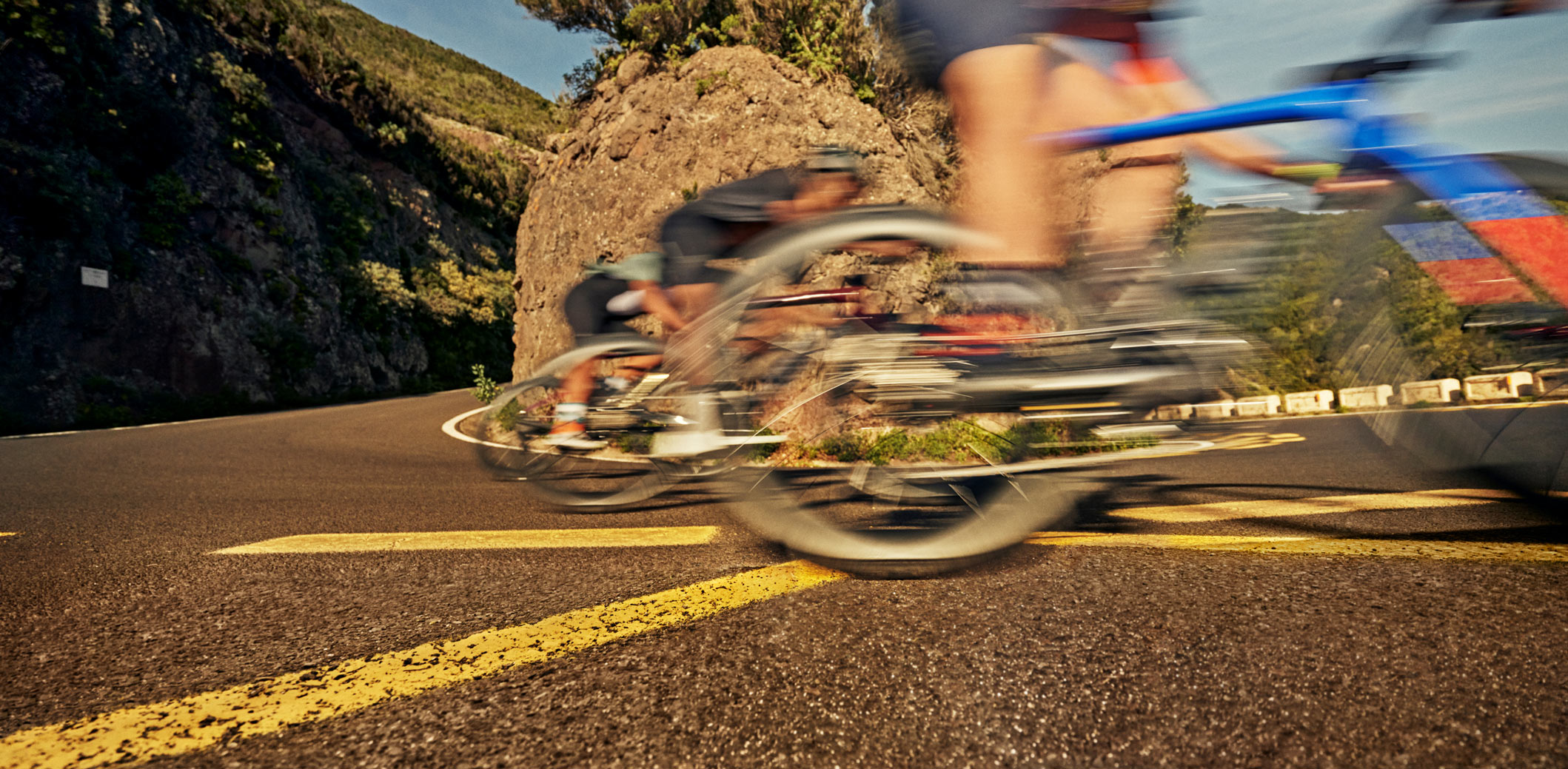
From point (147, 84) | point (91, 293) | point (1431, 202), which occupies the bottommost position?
point (1431, 202)

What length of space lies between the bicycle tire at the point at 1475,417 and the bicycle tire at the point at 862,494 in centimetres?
101

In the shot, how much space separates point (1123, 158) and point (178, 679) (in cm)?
240

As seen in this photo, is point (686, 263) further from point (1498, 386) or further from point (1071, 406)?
point (1498, 386)

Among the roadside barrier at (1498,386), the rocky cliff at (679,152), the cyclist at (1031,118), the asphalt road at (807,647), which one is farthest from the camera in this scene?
the rocky cliff at (679,152)

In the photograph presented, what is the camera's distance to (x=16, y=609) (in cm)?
158

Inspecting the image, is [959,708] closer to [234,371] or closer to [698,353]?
[698,353]

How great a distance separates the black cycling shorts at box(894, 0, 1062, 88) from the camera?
173 centimetres

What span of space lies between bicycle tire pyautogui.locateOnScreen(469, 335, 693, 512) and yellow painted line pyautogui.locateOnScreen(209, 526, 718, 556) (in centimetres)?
51

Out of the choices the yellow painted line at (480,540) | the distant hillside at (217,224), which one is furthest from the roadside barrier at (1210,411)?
the distant hillside at (217,224)

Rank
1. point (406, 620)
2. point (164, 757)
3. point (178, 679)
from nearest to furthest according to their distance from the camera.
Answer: point (164, 757) < point (178, 679) < point (406, 620)

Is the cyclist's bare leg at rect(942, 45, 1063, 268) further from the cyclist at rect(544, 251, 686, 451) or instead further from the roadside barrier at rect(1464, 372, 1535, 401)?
the cyclist at rect(544, 251, 686, 451)

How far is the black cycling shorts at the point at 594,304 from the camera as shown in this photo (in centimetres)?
371

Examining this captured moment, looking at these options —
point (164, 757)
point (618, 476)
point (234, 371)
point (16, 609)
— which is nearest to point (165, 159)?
point (234, 371)

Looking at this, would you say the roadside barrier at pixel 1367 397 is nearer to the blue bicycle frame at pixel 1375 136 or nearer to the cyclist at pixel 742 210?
the blue bicycle frame at pixel 1375 136
